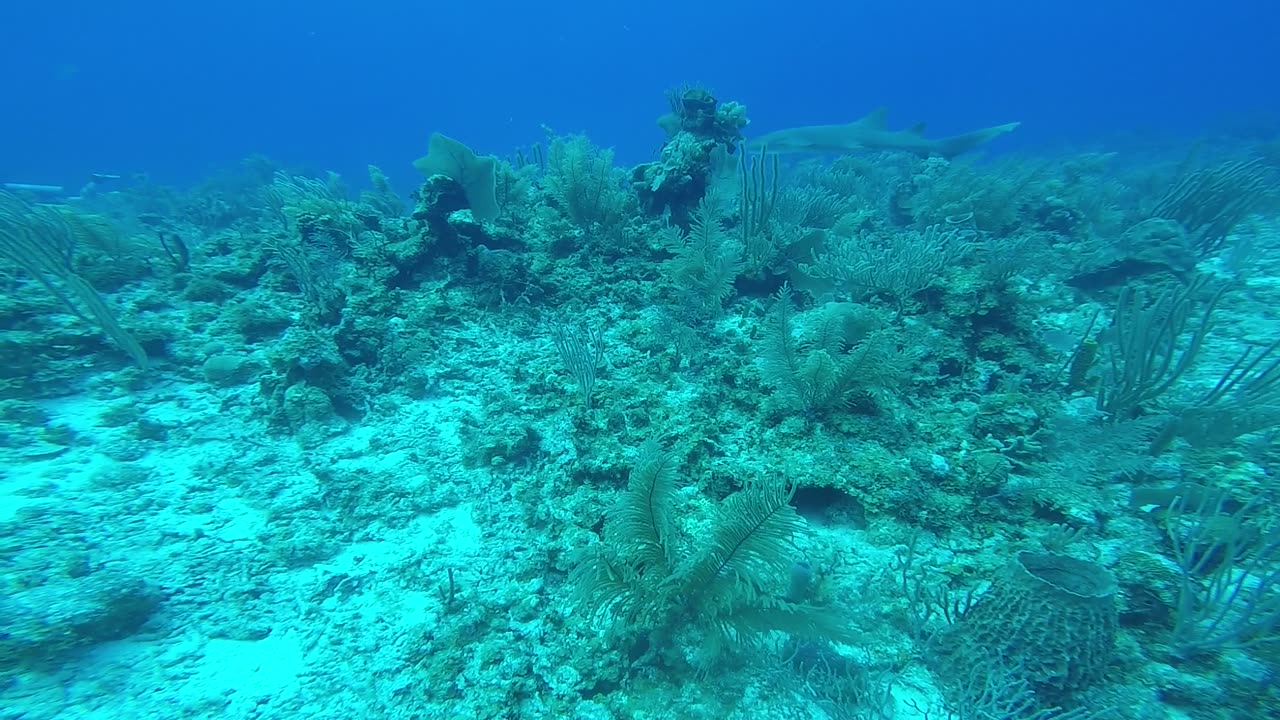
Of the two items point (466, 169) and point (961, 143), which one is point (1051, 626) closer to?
point (466, 169)

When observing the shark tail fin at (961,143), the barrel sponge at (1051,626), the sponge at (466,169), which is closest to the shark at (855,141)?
the shark tail fin at (961,143)

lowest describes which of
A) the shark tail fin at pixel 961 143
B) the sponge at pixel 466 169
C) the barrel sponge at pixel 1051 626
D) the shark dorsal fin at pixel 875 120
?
the barrel sponge at pixel 1051 626

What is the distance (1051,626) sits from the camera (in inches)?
91.1

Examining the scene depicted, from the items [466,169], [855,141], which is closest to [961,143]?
[855,141]

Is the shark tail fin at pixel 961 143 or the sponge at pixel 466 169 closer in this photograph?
the sponge at pixel 466 169

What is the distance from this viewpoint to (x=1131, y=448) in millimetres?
3320

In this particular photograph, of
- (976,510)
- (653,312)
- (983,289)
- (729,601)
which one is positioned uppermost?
(653,312)

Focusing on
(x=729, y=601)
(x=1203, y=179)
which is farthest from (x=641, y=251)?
(x=1203, y=179)

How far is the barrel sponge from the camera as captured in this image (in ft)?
7.52

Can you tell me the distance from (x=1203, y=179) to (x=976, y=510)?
7971mm

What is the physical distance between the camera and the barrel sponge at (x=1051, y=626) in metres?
2.29

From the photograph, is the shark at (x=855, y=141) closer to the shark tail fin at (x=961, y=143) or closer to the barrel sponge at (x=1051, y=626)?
the shark tail fin at (x=961, y=143)

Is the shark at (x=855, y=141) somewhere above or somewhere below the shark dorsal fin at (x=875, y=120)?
below

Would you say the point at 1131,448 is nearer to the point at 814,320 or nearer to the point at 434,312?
the point at 814,320
